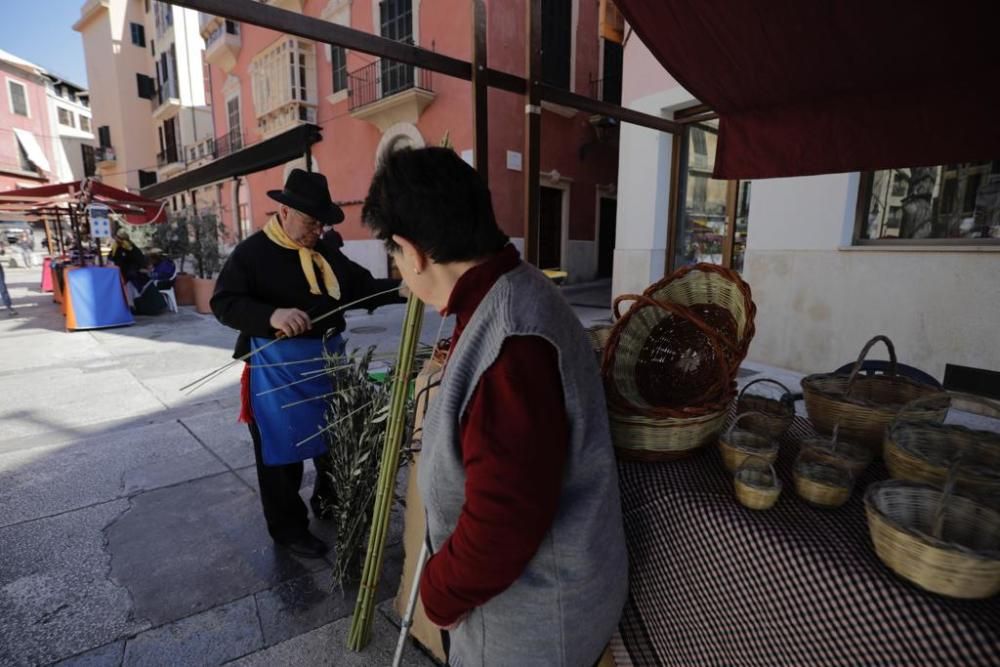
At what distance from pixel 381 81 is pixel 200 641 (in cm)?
1290

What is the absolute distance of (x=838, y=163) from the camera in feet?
7.52

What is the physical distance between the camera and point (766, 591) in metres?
1.06

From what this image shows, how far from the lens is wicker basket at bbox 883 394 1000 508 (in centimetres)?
106

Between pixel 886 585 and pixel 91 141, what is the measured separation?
1974 inches

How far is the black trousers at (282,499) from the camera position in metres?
2.42

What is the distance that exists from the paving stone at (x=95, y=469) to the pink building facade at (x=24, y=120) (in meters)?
33.3

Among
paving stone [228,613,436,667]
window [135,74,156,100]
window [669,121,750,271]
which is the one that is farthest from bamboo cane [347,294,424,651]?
window [135,74,156,100]

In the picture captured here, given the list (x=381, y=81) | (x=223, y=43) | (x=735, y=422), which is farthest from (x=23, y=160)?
(x=735, y=422)

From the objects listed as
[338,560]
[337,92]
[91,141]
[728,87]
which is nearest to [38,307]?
[337,92]

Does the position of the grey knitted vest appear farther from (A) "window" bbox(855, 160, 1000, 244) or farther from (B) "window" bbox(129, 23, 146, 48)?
(B) "window" bbox(129, 23, 146, 48)

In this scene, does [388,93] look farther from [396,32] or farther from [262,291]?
[262,291]

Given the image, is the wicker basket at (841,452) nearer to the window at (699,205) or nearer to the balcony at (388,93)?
the window at (699,205)

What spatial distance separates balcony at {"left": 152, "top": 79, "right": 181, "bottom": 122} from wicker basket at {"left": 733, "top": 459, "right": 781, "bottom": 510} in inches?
1195

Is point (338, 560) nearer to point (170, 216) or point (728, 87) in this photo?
point (728, 87)
